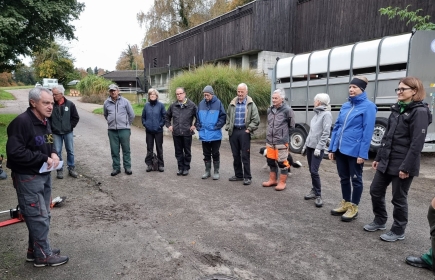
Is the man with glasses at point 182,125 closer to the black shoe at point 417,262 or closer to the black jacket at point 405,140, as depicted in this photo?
the black jacket at point 405,140

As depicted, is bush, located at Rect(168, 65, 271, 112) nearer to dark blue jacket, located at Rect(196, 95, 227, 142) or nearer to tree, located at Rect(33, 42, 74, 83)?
dark blue jacket, located at Rect(196, 95, 227, 142)

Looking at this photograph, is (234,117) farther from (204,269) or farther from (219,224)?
(204,269)

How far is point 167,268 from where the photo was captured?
3137 millimetres

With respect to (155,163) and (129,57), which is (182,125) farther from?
(129,57)

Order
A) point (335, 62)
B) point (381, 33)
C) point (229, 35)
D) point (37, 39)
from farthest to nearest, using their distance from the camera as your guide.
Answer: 1. point (229, 35)
2. point (381, 33)
3. point (37, 39)
4. point (335, 62)

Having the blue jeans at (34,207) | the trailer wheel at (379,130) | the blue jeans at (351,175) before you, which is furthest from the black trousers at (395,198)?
the trailer wheel at (379,130)

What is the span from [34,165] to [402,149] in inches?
160

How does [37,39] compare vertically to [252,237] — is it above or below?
above

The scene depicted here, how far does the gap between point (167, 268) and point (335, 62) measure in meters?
7.99

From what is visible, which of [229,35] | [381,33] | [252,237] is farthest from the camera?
[229,35]

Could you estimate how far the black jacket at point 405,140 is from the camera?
347 cm

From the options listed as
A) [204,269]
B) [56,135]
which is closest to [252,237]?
[204,269]

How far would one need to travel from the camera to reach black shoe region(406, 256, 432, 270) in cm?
319

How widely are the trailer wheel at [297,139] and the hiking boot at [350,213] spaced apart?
5241 mm
